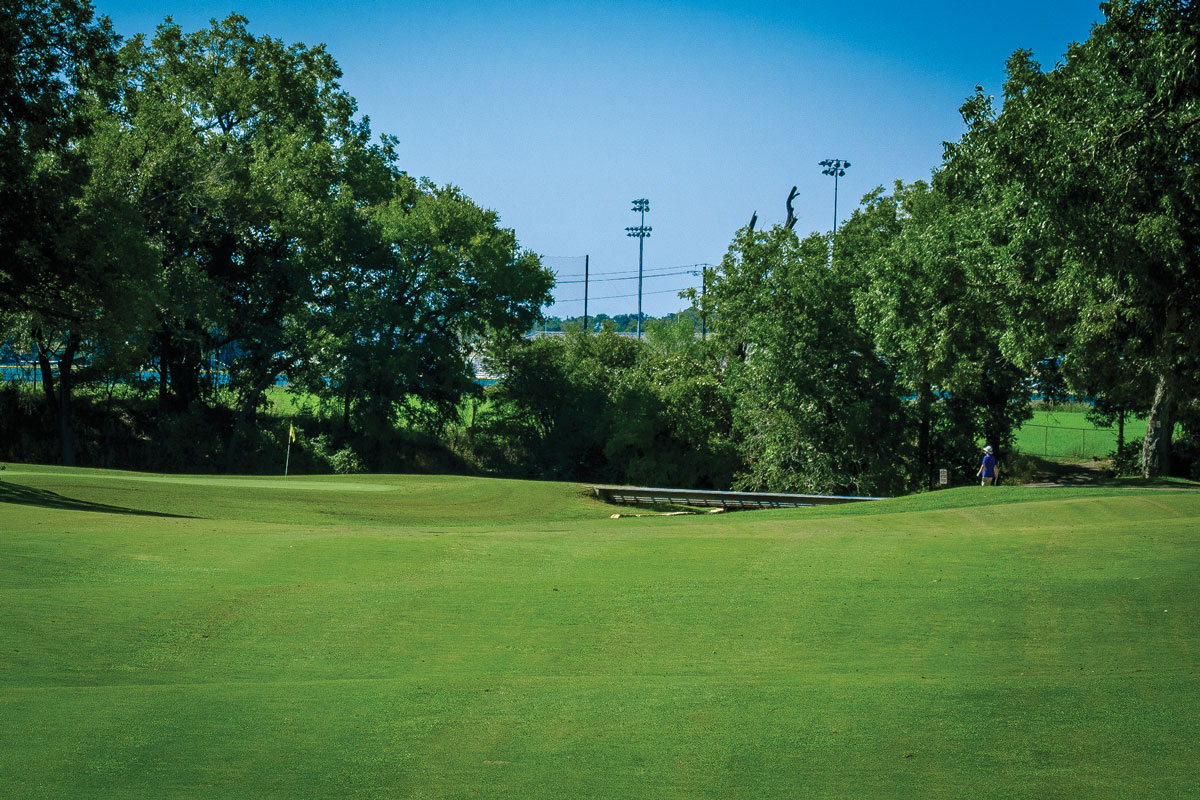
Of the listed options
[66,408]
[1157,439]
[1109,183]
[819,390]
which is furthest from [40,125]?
[1157,439]

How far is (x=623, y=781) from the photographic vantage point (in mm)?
5129

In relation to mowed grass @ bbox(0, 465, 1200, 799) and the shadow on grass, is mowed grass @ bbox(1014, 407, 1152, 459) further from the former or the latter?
the shadow on grass

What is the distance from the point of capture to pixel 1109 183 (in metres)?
16.0

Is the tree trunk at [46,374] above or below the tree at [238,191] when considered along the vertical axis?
below

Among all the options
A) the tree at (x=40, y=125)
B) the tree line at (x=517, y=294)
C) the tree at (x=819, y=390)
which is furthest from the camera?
the tree at (x=819, y=390)

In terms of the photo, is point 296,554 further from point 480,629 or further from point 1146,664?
point 1146,664

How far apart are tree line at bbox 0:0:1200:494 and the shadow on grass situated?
9.02 metres

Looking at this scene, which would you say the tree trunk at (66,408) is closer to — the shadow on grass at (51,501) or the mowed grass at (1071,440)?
the shadow on grass at (51,501)

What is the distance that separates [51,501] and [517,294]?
28.4 m

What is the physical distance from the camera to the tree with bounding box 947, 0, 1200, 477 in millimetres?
15352

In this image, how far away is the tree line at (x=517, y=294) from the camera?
69.4ft

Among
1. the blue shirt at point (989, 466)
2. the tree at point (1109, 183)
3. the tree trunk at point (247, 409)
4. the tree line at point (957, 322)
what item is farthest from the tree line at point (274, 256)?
the tree at point (1109, 183)

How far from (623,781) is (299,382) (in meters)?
39.4

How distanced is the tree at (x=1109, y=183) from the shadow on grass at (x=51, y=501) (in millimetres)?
16584
